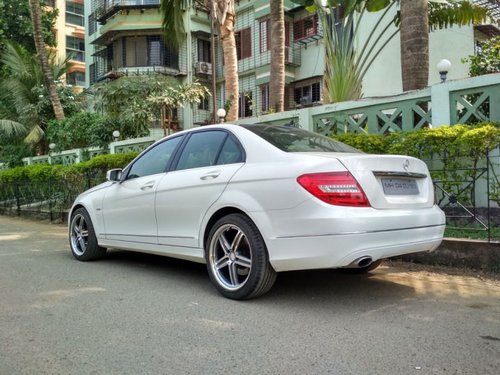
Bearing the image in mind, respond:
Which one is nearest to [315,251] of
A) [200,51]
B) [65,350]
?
[65,350]

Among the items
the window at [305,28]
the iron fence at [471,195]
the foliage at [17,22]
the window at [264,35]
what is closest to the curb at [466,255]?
the iron fence at [471,195]

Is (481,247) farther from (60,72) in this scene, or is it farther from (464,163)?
(60,72)

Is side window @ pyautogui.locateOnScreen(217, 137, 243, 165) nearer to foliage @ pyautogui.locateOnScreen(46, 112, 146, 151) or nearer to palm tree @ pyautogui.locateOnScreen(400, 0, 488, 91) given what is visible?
palm tree @ pyautogui.locateOnScreen(400, 0, 488, 91)

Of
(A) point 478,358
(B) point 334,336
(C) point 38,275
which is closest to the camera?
(A) point 478,358

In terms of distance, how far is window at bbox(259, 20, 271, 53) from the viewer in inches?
969

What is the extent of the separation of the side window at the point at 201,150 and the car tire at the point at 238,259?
798 millimetres

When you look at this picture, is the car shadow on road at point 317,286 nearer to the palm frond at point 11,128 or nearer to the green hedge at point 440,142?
the green hedge at point 440,142

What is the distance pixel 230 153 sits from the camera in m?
4.89

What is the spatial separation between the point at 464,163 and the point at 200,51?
78.6 ft

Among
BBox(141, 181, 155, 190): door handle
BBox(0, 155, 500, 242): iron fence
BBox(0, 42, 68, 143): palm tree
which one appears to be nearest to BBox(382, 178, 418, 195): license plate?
BBox(0, 155, 500, 242): iron fence

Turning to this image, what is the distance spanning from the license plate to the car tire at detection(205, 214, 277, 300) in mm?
1160

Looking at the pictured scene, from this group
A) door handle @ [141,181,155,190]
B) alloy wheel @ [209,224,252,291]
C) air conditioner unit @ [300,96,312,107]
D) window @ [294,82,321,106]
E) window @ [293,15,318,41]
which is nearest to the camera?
alloy wheel @ [209,224,252,291]

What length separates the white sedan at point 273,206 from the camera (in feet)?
13.0

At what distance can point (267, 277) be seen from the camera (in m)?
4.32
